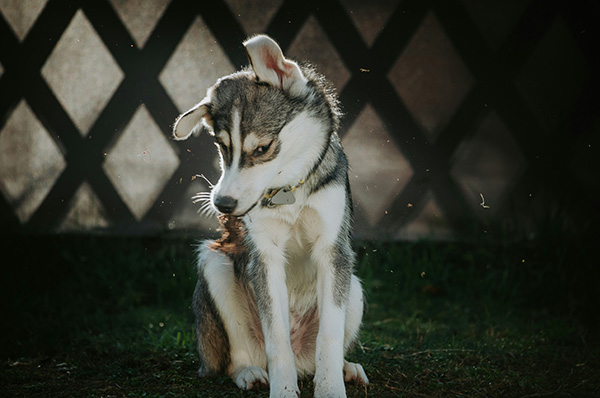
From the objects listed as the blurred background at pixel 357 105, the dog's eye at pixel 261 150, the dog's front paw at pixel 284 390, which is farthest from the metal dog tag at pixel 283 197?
the blurred background at pixel 357 105

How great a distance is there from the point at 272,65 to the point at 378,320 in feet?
8.98

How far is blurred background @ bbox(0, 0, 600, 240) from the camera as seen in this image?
17.9 ft

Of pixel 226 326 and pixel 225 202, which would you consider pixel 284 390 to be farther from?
pixel 225 202

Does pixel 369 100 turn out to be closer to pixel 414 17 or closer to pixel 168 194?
pixel 414 17

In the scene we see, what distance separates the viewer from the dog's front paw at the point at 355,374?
11.9 feet

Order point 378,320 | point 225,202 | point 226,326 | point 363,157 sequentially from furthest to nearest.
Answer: point 363,157, point 378,320, point 226,326, point 225,202

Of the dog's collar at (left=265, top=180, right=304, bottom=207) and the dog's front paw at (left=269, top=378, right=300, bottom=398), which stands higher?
the dog's collar at (left=265, top=180, right=304, bottom=207)

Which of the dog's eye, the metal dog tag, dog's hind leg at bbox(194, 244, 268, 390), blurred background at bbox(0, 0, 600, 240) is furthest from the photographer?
blurred background at bbox(0, 0, 600, 240)

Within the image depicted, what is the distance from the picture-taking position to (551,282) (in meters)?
5.42

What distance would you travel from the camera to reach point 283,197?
3377mm

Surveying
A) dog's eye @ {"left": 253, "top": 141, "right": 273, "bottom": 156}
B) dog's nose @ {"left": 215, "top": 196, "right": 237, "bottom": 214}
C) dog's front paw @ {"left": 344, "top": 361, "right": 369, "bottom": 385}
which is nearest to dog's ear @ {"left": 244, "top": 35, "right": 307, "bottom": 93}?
dog's eye @ {"left": 253, "top": 141, "right": 273, "bottom": 156}

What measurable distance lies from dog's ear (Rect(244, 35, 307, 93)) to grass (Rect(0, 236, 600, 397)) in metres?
1.80

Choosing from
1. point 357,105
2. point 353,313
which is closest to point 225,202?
point 353,313

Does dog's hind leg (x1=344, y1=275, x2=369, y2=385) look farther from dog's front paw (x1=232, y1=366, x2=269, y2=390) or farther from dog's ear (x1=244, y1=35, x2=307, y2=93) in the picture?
dog's ear (x1=244, y1=35, x2=307, y2=93)
